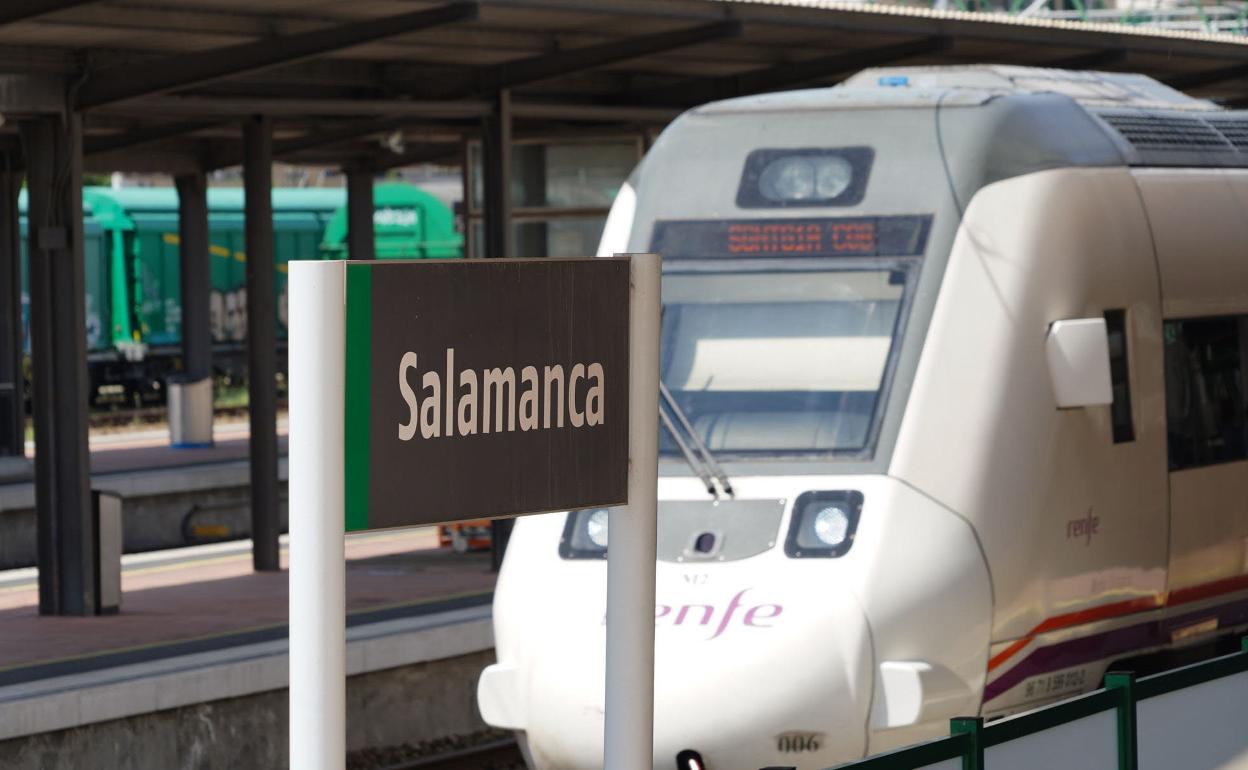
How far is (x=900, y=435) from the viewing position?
8.34m

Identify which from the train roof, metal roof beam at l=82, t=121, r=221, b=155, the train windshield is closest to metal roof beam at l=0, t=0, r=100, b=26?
the train roof

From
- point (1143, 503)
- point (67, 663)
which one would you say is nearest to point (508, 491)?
point (1143, 503)

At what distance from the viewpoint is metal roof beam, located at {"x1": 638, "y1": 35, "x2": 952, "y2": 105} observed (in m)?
15.2

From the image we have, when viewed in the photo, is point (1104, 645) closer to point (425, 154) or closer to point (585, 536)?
point (585, 536)

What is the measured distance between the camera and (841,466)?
8359 millimetres

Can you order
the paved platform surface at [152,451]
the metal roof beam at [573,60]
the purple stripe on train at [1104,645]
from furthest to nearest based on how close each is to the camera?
the paved platform surface at [152,451] → the metal roof beam at [573,60] → the purple stripe on train at [1104,645]

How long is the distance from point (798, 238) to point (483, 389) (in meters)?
4.20

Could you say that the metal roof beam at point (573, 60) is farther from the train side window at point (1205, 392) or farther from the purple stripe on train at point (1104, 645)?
the purple stripe on train at point (1104, 645)

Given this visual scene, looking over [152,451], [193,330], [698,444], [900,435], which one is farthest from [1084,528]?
[193,330]

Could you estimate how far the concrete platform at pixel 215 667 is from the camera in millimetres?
10562

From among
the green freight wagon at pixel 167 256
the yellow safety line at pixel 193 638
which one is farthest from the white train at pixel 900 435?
the green freight wagon at pixel 167 256

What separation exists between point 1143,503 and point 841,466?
5.35ft

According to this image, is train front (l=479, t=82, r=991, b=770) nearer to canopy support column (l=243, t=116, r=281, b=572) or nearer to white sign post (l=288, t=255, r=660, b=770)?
white sign post (l=288, t=255, r=660, b=770)

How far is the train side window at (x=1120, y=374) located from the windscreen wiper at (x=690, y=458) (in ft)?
6.18
